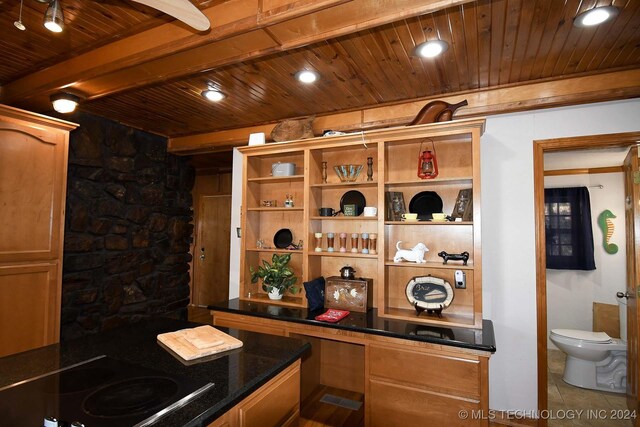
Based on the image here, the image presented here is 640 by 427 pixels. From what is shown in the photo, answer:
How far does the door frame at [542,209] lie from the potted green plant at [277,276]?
189 cm

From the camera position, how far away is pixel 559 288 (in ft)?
13.0

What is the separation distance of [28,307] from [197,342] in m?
1.91

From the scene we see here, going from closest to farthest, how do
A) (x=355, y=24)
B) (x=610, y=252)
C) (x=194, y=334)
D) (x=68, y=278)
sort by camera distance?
→ (x=355, y=24) < (x=194, y=334) < (x=68, y=278) < (x=610, y=252)

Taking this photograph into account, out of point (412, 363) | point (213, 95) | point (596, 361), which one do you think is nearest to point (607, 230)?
point (596, 361)

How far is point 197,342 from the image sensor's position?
149cm

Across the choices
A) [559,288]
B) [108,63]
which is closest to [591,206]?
[559,288]

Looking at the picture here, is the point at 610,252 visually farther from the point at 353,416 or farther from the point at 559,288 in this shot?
the point at 353,416

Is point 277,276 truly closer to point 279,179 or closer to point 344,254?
point 344,254

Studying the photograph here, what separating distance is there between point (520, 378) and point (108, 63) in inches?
136

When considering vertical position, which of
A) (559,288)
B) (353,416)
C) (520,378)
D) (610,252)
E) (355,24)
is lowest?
(353,416)

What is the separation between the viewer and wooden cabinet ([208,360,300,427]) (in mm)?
1153

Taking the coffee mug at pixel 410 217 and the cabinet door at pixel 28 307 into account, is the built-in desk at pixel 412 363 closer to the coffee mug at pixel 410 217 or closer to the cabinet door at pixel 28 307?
the coffee mug at pixel 410 217

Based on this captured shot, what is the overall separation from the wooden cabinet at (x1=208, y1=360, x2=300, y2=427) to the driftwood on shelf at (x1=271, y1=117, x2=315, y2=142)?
6.10 feet

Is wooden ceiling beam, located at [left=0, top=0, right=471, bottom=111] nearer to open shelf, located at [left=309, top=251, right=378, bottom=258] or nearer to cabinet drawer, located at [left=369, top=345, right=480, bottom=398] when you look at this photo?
open shelf, located at [left=309, top=251, right=378, bottom=258]
